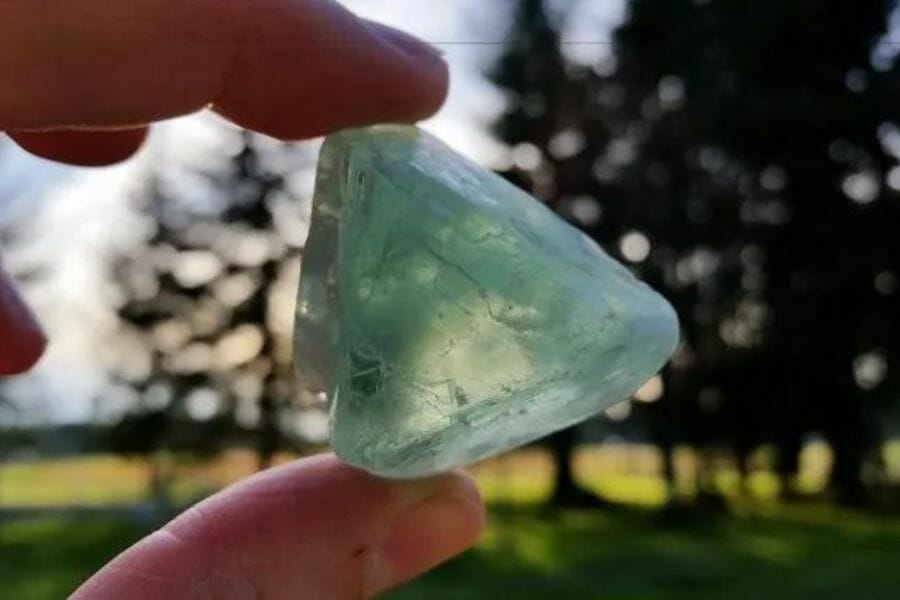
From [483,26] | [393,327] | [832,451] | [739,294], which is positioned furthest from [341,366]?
[832,451]

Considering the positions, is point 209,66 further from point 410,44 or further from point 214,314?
point 214,314

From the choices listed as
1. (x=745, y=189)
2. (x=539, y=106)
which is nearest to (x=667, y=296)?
(x=539, y=106)

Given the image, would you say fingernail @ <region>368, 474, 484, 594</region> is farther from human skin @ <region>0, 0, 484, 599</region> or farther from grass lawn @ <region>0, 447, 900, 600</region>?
grass lawn @ <region>0, 447, 900, 600</region>

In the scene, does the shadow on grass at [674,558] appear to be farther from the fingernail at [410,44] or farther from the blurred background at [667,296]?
the fingernail at [410,44]

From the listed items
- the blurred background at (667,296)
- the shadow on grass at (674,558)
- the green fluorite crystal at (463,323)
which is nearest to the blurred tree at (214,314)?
the blurred background at (667,296)

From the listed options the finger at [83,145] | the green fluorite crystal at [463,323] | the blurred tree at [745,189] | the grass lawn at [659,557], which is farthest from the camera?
the grass lawn at [659,557]
